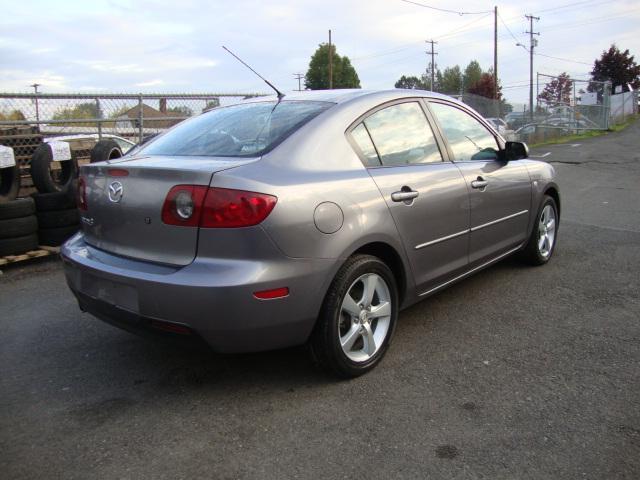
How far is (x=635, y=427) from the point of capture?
8.43 ft

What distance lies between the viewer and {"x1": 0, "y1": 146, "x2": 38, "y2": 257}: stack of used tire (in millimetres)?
5570

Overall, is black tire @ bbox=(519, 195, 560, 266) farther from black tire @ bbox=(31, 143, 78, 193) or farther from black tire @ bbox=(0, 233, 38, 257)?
black tire @ bbox=(0, 233, 38, 257)

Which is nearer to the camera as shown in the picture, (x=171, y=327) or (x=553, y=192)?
(x=171, y=327)

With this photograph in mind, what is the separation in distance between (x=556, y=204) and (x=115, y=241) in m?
4.26

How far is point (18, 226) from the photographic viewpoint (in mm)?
5648

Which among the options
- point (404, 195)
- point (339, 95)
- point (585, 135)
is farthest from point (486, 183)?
point (585, 135)

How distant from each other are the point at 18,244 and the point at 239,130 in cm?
356

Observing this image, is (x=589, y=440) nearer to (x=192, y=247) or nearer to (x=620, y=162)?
(x=192, y=247)

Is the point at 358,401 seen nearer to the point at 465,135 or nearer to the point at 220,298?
the point at 220,298

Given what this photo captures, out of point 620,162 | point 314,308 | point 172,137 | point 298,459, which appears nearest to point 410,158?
point 314,308

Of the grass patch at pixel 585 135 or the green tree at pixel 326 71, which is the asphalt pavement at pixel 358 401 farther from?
the green tree at pixel 326 71

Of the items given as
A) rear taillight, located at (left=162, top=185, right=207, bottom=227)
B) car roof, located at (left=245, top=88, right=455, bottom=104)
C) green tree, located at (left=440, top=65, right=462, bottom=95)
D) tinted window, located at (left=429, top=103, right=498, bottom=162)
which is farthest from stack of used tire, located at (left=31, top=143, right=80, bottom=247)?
green tree, located at (left=440, top=65, right=462, bottom=95)

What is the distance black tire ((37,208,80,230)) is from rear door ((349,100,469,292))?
4.10m

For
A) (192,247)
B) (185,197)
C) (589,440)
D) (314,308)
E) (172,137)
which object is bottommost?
(589,440)
